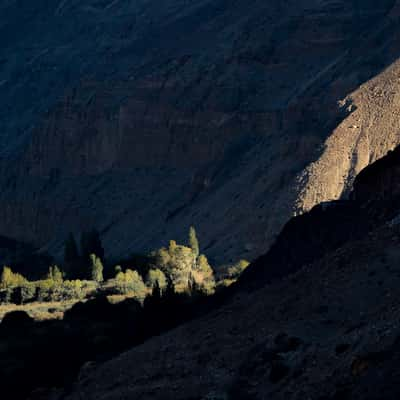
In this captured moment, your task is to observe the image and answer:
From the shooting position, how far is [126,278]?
1726 inches

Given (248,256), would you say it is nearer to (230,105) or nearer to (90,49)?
(230,105)

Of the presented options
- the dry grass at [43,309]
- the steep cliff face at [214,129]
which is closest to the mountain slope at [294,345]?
the dry grass at [43,309]

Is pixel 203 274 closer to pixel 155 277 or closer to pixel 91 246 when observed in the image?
pixel 155 277

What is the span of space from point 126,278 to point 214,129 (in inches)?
864

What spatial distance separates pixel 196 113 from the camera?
6631cm

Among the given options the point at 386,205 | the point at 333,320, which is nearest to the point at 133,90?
the point at 386,205

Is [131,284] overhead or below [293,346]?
overhead

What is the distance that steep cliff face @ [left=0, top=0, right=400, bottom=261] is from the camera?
2005 inches

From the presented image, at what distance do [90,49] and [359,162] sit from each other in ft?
174

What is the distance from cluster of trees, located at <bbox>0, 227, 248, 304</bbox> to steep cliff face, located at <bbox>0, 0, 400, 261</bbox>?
7.54ft

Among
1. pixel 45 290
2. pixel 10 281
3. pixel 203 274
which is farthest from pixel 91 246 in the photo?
pixel 203 274

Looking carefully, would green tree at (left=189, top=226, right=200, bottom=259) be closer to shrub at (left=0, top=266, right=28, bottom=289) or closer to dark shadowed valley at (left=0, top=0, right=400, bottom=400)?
dark shadowed valley at (left=0, top=0, right=400, bottom=400)

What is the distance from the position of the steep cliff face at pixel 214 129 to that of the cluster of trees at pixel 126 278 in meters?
2.30

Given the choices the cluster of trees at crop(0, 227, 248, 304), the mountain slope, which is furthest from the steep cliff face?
the mountain slope
